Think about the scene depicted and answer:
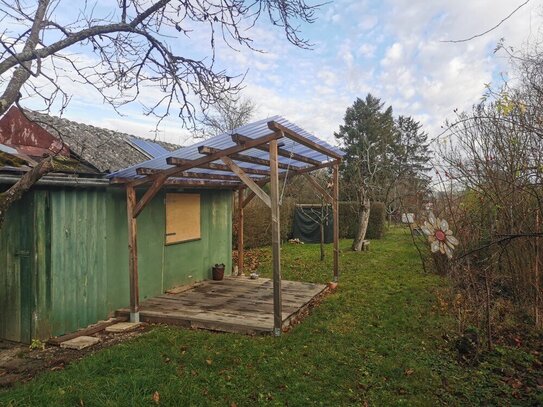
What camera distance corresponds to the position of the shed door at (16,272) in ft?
16.1

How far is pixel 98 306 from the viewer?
5773 millimetres

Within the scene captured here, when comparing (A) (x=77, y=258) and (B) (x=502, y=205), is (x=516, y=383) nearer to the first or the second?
(B) (x=502, y=205)

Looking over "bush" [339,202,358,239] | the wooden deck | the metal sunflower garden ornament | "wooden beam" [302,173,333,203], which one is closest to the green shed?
the wooden deck

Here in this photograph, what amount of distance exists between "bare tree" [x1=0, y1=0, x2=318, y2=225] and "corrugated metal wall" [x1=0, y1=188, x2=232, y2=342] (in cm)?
198

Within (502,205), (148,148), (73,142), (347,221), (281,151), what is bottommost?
(347,221)

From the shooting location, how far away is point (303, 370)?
408 centimetres

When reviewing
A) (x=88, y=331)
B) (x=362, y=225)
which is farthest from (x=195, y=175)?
(x=362, y=225)

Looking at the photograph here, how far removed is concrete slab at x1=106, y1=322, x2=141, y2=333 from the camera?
5441 millimetres

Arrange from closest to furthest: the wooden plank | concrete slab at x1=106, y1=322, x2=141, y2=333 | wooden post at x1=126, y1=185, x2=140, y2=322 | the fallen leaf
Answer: the fallen leaf < the wooden plank < concrete slab at x1=106, y1=322, x2=141, y2=333 < wooden post at x1=126, y1=185, x2=140, y2=322

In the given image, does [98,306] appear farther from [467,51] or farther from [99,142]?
[467,51]

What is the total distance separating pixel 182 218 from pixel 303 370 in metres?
4.53

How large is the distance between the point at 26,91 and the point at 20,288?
2821 mm

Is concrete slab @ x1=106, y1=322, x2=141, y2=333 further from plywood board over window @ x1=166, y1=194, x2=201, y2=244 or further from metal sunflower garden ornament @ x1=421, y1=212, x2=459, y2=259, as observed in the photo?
metal sunflower garden ornament @ x1=421, y1=212, x2=459, y2=259

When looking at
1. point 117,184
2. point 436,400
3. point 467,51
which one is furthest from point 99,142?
point 436,400
